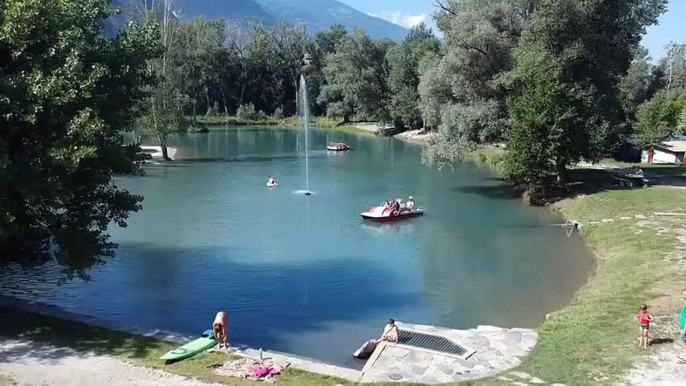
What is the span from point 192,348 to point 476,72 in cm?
3569

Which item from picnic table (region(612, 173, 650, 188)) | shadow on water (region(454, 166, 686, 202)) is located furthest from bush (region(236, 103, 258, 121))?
picnic table (region(612, 173, 650, 188))

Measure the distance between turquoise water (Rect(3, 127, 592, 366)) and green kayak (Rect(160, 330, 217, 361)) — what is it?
2.35 metres

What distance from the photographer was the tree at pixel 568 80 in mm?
43469

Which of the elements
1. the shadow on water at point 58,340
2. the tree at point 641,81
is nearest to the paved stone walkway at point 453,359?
the shadow on water at point 58,340

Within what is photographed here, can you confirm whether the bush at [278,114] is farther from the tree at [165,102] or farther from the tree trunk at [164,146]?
the tree trunk at [164,146]

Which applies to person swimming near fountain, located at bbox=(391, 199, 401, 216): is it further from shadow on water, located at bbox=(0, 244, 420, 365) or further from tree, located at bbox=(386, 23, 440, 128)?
tree, located at bbox=(386, 23, 440, 128)

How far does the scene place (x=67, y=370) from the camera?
16.8 meters

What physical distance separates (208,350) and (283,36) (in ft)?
414

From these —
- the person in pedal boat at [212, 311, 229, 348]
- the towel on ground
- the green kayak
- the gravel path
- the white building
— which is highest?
the white building

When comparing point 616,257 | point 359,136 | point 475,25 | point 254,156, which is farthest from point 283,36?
point 616,257

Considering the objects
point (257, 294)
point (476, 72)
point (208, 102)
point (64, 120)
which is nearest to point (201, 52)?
point (208, 102)

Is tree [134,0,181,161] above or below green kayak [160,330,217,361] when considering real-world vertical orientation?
above

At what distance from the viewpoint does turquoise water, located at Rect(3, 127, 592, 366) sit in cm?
2386

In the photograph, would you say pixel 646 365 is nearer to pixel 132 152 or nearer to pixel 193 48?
pixel 132 152
